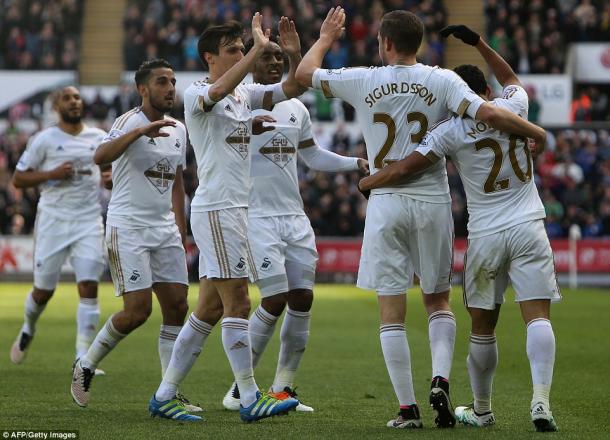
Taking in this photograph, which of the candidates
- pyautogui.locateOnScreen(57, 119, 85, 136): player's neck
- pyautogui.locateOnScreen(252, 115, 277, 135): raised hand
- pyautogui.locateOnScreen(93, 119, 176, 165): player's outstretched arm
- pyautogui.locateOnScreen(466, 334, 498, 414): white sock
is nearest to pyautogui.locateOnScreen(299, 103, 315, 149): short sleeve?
pyautogui.locateOnScreen(252, 115, 277, 135): raised hand

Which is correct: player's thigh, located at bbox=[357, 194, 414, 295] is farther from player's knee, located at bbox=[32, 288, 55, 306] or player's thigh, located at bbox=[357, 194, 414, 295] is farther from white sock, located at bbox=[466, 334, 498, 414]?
player's knee, located at bbox=[32, 288, 55, 306]

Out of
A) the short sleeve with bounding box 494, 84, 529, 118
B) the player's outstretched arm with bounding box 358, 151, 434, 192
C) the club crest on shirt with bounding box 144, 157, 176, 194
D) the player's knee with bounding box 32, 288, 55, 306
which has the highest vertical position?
the short sleeve with bounding box 494, 84, 529, 118

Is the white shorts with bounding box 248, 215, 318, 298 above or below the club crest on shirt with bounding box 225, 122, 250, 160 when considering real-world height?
below

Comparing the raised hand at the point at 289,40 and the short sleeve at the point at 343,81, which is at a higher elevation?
the raised hand at the point at 289,40

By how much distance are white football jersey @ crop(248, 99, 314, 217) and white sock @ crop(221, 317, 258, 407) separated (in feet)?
5.28

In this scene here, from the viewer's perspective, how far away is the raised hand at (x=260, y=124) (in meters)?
8.92

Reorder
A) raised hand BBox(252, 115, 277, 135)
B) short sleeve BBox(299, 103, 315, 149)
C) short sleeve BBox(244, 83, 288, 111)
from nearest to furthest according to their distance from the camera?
short sleeve BBox(244, 83, 288, 111), raised hand BBox(252, 115, 277, 135), short sleeve BBox(299, 103, 315, 149)

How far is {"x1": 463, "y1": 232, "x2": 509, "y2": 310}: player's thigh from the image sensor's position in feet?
25.3

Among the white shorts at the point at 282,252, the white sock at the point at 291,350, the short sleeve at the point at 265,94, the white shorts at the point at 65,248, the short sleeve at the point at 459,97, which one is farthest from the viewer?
the white shorts at the point at 65,248

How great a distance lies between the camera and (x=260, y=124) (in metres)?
9.14

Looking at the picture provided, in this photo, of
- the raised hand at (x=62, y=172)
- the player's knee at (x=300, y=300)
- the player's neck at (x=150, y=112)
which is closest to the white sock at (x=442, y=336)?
the player's knee at (x=300, y=300)

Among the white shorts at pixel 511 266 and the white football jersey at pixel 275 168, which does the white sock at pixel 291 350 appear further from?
the white shorts at pixel 511 266

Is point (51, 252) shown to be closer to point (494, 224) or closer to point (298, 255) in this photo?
point (298, 255)

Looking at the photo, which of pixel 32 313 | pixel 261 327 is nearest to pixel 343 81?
pixel 261 327
